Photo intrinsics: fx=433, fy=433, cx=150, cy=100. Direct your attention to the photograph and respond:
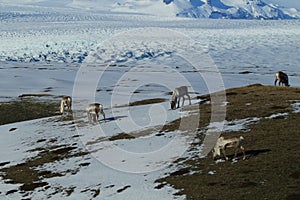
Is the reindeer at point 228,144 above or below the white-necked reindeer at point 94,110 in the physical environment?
above

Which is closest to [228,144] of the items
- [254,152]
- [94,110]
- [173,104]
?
[254,152]

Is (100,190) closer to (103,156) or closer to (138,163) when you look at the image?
(138,163)

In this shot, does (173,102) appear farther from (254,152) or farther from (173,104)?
(254,152)

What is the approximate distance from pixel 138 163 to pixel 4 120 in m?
39.8

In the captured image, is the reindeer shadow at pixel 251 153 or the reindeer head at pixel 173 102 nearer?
the reindeer shadow at pixel 251 153

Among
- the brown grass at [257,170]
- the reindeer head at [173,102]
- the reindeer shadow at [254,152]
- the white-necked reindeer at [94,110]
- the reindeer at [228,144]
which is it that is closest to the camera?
the brown grass at [257,170]

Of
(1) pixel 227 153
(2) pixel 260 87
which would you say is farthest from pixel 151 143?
(2) pixel 260 87

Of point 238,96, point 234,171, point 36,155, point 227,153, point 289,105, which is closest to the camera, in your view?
point 234,171

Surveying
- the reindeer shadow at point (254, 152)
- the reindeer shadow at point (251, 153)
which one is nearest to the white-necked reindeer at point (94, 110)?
the reindeer shadow at point (251, 153)

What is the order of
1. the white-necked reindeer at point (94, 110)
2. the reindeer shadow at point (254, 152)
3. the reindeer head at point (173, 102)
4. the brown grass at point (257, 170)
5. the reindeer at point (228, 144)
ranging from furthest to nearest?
1. the reindeer head at point (173, 102)
2. the white-necked reindeer at point (94, 110)
3. the reindeer shadow at point (254, 152)
4. the reindeer at point (228, 144)
5. the brown grass at point (257, 170)

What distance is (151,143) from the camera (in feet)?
143

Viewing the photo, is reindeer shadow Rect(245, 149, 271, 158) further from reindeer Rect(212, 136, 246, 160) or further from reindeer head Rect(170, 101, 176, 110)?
reindeer head Rect(170, 101, 176, 110)

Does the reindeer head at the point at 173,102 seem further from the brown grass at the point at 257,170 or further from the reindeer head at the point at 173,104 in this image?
the brown grass at the point at 257,170

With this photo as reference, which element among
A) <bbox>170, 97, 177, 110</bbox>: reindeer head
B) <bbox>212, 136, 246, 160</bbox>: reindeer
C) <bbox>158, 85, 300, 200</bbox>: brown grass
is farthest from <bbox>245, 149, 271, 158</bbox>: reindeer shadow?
<bbox>170, 97, 177, 110</bbox>: reindeer head
